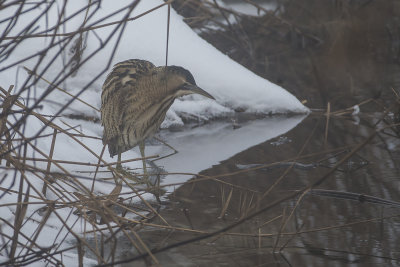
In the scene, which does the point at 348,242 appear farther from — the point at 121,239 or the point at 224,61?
the point at 224,61

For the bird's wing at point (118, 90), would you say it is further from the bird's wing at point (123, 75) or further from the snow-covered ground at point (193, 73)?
the snow-covered ground at point (193, 73)

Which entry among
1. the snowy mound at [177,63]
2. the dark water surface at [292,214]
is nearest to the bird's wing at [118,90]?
the dark water surface at [292,214]

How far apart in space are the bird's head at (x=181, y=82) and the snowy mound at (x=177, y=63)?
0.90 meters

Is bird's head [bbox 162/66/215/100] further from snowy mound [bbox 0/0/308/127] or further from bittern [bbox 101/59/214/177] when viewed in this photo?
snowy mound [bbox 0/0/308/127]

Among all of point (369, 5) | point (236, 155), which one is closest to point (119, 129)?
point (236, 155)

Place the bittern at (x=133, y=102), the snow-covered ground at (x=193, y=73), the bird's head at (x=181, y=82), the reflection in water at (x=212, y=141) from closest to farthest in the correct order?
the bird's head at (x=181, y=82) < the bittern at (x=133, y=102) < the reflection in water at (x=212, y=141) < the snow-covered ground at (x=193, y=73)

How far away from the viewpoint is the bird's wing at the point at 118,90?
8.36 ft

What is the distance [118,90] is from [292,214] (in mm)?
1027

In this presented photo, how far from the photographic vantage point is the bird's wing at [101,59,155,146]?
2.55 m

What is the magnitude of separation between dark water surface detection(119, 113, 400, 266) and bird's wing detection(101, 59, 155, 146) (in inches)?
16.3

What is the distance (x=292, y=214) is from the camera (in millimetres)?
1794

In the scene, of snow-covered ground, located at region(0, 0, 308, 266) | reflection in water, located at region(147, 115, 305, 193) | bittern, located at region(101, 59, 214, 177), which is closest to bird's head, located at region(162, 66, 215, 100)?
bittern, located at region(101, 59, 214, 177)

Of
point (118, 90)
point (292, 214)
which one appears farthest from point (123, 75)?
point (292, 214)

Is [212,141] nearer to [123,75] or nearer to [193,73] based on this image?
[193,73]
